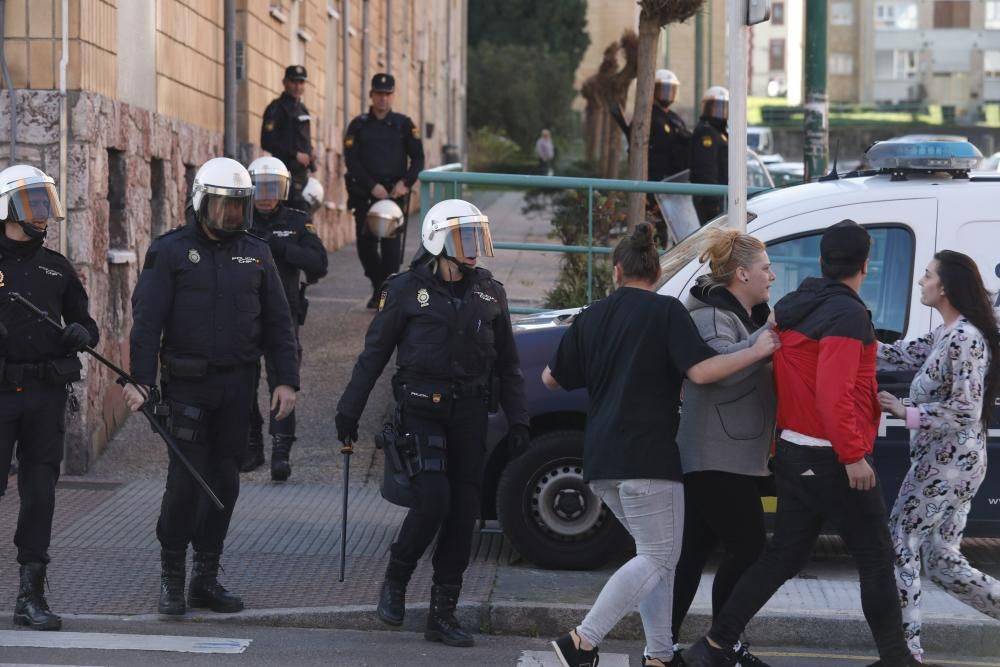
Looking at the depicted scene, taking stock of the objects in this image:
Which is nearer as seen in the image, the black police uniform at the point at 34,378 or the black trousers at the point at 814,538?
the black trousers at the point at 814,538

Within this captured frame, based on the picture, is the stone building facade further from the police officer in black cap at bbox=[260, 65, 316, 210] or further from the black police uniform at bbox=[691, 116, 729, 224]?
the black police uniform at bbox=[691, 116, 729, 224]

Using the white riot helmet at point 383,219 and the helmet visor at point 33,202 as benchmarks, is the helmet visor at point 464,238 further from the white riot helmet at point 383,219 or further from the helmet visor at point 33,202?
the white riot helmet at point 383,219

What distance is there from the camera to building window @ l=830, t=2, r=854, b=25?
98.1m

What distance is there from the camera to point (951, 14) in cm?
9875

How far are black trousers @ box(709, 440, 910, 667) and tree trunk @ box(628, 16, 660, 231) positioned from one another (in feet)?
22.2

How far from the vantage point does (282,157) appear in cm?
1404

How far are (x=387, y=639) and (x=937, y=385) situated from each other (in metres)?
2.43

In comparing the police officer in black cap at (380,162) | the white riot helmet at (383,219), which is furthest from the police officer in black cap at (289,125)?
the white riot helmet at (383,219)

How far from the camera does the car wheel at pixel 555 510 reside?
7.49 meters

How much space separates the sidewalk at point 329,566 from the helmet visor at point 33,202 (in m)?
1.65

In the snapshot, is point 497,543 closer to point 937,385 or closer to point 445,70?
point 937,385

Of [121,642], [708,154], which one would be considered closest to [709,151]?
[708,154]

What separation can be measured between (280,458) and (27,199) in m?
3.47

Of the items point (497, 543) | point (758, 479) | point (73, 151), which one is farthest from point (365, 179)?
point (758, 479)
